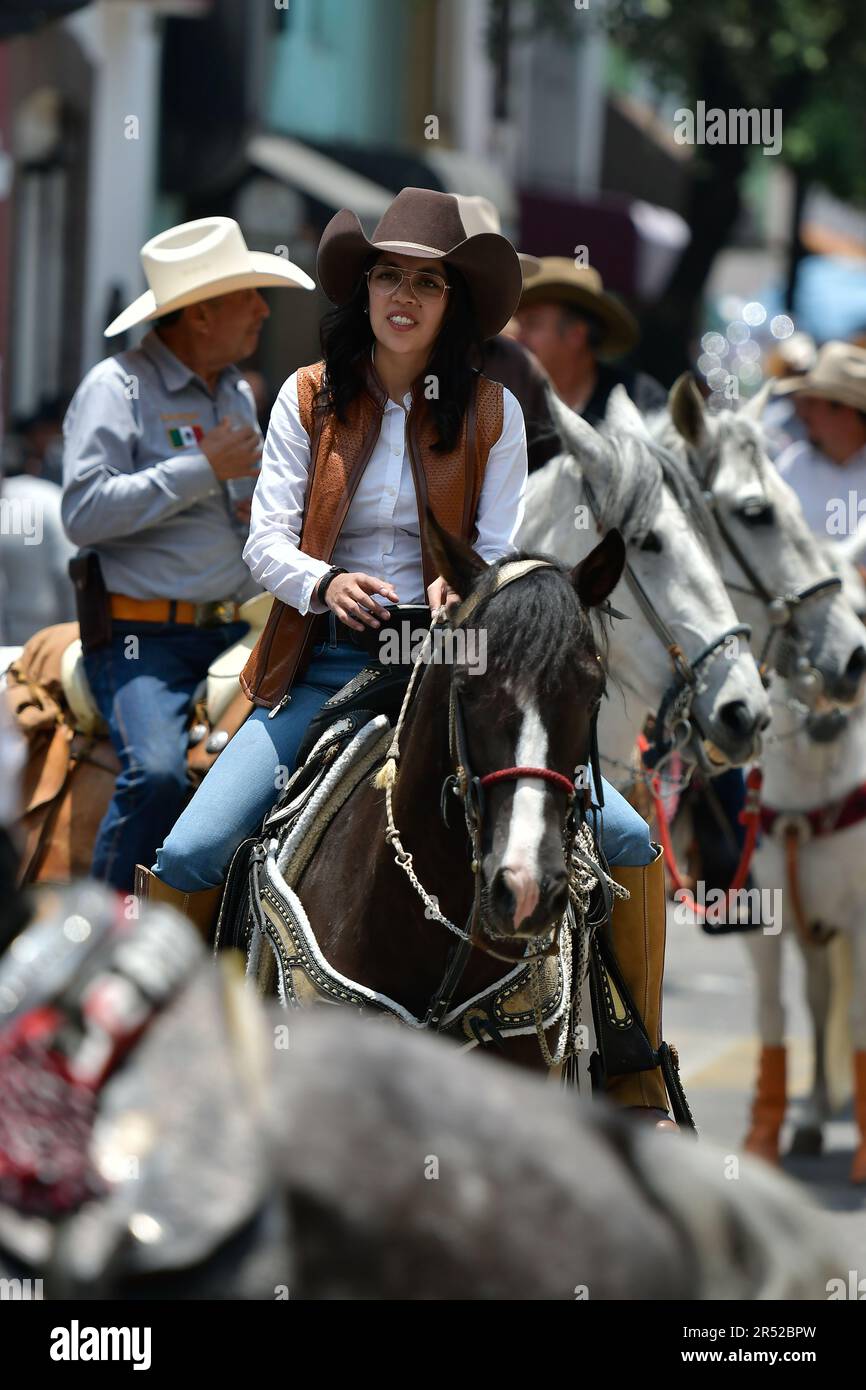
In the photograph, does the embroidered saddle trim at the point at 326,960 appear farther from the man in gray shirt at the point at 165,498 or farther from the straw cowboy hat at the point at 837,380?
the straw cowboy hat at the point at 837,380

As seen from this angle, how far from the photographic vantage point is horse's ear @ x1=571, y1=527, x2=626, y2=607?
14.5 ft

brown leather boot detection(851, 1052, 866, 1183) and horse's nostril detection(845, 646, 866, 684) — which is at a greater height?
horse's nostril detection(845, 646, 866, 684)

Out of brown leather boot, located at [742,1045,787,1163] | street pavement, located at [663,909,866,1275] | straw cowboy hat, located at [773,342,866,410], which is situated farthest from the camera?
straw cowboy hat, located at [773,342,866,410]

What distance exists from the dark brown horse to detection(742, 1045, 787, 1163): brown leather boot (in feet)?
12.7

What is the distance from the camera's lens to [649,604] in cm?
607

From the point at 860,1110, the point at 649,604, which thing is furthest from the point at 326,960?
the point at 860,1110

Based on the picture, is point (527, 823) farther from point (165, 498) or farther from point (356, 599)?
point (165, 498)

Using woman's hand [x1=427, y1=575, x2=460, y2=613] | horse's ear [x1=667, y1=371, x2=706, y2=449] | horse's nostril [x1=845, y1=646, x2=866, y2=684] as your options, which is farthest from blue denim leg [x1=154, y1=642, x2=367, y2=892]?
horse's nostril [x1=845, y1=646, x2=866, y2=684]

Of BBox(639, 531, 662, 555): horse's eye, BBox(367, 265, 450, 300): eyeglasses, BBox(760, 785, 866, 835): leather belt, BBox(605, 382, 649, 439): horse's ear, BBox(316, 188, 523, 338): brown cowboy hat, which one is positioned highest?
BBox(316, 188, 523, 338): brown cowboy hat

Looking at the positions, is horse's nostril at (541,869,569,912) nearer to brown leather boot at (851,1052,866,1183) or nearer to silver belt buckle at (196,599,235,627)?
silver belt buckle at (196,599,235,627)

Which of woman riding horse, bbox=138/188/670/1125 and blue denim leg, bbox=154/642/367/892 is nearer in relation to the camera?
blue denim leg, bbox=154/642/367/892
